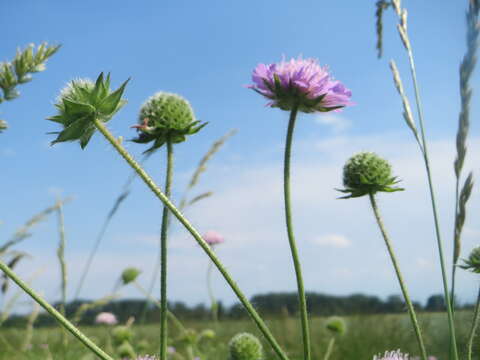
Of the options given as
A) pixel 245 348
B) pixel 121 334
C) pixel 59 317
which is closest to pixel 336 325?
pixel 245 348

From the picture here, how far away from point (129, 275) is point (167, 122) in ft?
8.76

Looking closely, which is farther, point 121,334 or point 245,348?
point 121,334

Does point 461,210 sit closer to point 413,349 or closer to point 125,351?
point 125,351

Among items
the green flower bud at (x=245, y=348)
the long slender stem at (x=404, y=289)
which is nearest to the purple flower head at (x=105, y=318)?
the green flower bud at (x=245, y=348)

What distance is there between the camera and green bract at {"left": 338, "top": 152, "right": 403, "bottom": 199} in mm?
2602

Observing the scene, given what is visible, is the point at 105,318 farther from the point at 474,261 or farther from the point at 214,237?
the point at 474,261

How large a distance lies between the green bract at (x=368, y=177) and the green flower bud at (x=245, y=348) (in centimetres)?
105

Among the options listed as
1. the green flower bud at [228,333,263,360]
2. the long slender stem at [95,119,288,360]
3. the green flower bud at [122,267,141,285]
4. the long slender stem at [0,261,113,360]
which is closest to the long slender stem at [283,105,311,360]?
the long slender stem at [95,119,288,360]

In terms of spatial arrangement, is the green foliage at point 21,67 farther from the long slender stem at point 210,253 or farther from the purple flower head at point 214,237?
the purple flower head at point 214,237

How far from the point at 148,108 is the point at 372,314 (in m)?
6.20

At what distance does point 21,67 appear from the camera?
197 cm

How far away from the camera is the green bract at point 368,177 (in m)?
2.60

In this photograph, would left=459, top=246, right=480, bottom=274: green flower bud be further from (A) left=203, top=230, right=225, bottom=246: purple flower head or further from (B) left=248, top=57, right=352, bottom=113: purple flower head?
(A) left=203, top=230, right=225, bottom=246: purple flower head

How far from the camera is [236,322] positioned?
24.9 feet
